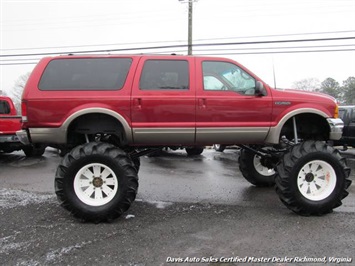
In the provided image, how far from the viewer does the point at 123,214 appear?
4941mm

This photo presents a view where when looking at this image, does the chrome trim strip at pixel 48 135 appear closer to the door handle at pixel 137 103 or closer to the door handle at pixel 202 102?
the door handle at pixel 137 103

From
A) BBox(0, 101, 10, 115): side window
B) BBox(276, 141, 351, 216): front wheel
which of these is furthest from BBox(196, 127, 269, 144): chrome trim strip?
BBox(0, 101, 10, 115): side window

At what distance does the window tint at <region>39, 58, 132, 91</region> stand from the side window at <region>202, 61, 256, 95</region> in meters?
1.18

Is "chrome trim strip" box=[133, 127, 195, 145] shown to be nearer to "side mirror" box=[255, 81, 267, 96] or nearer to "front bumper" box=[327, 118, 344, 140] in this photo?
"side mirror" box=[255, 81, 267, 96]

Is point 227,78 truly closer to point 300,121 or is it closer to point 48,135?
point 300,121

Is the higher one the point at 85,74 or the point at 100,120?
the point at 85,74

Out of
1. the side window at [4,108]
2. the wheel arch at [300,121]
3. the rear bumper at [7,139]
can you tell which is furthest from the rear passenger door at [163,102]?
the side window at [4,108]

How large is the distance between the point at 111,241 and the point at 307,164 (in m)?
2.94

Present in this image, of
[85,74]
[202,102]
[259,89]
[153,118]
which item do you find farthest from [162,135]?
[259,89]

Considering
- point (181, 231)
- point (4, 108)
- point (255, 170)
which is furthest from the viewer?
point (4, 108)

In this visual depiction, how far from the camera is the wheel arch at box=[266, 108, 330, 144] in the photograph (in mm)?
4941

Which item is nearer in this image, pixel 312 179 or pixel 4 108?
pixel 312 179

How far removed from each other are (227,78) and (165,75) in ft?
3.04

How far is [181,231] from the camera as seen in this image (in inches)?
167
